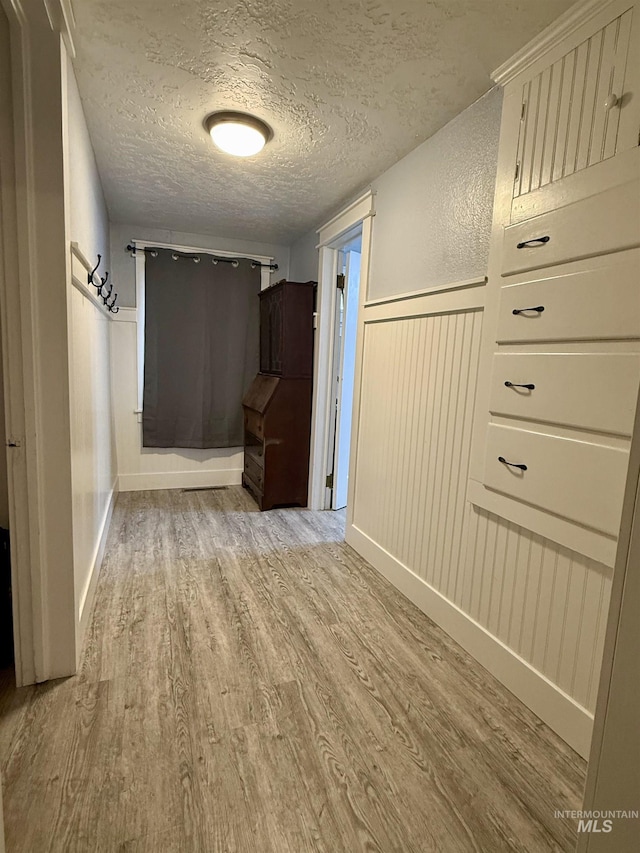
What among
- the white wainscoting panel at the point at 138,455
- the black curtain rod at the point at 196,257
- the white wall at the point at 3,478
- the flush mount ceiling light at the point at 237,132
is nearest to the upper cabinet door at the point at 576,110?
the flush mount ceiling light at the point at 237,132

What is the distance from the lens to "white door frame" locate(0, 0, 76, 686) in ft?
4.77

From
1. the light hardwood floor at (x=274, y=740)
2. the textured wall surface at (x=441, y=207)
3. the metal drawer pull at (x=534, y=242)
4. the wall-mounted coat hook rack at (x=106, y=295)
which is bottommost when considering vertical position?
the light hardwood floor at (x=274, y=740)

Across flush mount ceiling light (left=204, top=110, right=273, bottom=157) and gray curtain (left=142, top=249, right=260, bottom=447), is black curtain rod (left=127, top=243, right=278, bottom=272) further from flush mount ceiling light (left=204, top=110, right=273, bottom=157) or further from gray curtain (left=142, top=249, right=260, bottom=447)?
flush mount ceiling light (left=204, top=110, right=273, bottom=157)

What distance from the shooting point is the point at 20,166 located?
1467 millimetres

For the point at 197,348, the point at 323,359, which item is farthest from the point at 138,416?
the point at 323,359

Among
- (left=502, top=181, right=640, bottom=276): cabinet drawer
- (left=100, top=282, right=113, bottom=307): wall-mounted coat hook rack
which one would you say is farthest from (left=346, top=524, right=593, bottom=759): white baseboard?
(left=100, top=282, right=113, bottom=307): wall-mounted coat hook rack

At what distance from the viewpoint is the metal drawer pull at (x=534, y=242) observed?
1548mm

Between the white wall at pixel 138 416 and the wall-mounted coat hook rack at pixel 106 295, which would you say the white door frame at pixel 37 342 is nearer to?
the wall-mounted coat hook rack at pixel 106 295

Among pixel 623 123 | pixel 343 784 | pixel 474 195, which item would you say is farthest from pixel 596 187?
pixel 343 784

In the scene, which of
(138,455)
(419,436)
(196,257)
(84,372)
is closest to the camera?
(84,372)

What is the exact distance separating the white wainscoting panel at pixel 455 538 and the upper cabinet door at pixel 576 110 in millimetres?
501

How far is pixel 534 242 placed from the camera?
1.59 metres

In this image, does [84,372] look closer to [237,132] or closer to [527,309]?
[237,132]

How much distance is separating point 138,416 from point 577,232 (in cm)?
363
